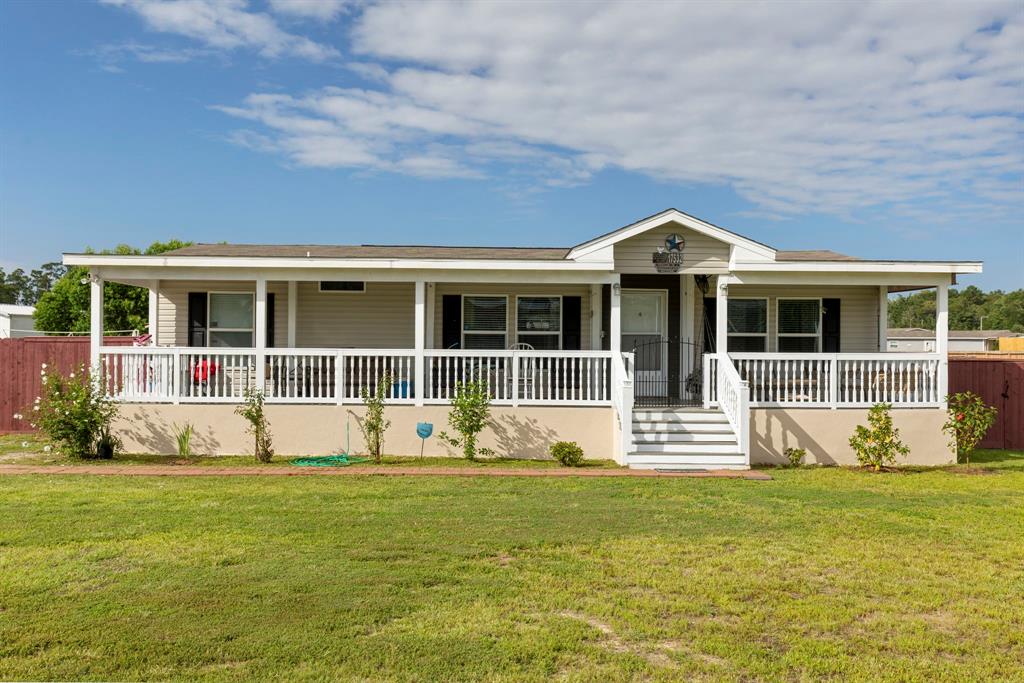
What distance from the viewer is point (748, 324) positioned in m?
14.7

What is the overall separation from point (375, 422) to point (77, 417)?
14.7 ft

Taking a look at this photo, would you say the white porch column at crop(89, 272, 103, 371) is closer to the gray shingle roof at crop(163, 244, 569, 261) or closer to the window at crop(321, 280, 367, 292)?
the gray shingle roof at crop(163, 244, 569, 261)

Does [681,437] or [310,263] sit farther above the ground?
[310,263]

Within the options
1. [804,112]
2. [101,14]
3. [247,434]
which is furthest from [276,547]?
[804,112]

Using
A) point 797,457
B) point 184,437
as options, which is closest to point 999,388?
point 797,457

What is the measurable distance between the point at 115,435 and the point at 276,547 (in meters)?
7.29

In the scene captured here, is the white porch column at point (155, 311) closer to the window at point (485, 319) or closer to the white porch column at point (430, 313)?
the white porch column at point (430, 313)

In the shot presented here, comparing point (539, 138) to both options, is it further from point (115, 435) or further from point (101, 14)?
point (115, 435)

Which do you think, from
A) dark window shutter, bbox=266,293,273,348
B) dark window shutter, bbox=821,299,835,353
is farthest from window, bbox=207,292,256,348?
dark window shutter, bbox=821,299,835,353

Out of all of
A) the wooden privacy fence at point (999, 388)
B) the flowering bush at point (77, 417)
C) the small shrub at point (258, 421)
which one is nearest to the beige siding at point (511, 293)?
the small shrub at point (258, 421)

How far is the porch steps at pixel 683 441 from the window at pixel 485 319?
146 inches

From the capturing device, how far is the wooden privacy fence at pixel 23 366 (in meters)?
15.1

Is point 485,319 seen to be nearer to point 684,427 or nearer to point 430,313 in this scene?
point 430,313

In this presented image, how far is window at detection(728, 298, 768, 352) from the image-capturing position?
14617mm
